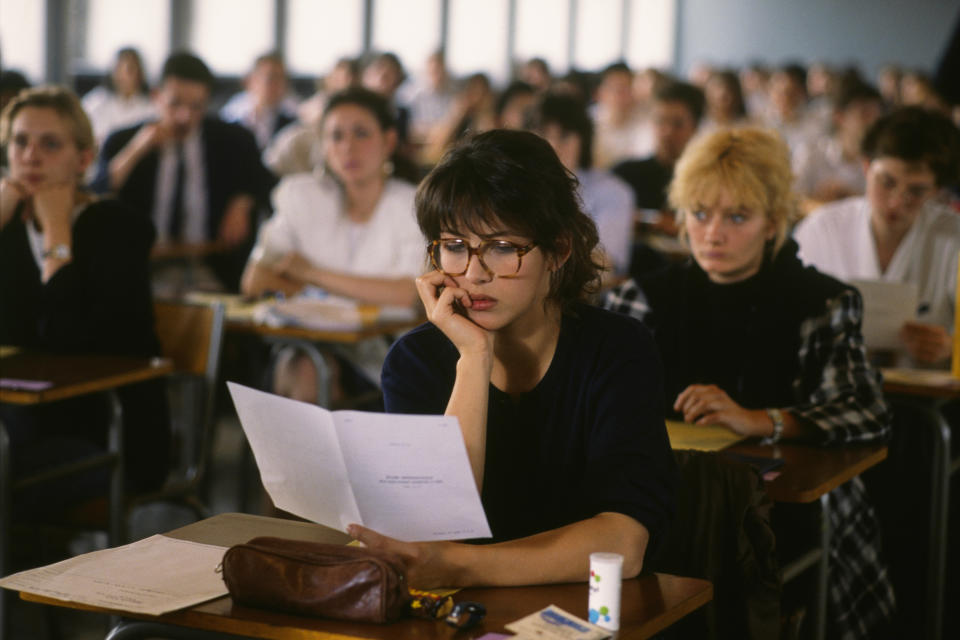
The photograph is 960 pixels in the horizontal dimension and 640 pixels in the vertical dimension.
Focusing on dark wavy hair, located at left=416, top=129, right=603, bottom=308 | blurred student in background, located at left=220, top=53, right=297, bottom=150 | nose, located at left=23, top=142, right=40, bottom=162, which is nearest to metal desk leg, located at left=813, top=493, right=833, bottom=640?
dark wavy hair, located at left=416, top=129, right=603, bottom=308

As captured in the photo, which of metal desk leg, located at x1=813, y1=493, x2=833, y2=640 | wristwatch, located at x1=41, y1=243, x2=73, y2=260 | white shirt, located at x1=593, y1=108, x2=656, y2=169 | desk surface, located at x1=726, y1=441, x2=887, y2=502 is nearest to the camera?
desk surface, located at x1=726, y1=441, x2=887, y2=502

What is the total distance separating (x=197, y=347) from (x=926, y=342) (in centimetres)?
190

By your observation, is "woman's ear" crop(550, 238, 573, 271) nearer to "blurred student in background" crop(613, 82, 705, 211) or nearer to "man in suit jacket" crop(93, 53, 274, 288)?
"man in suit jacket" crop(93, 53, 274, 288)

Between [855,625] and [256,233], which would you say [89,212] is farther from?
[256,233]

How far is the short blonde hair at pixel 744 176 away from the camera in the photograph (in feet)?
8.76

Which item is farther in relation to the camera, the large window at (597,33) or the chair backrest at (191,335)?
the large window at (597,33)

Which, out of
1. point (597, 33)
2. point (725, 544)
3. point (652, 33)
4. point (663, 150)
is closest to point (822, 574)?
point (725, 544)

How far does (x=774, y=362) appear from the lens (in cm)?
264

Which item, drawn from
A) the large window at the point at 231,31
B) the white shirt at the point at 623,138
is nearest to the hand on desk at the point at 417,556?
the white shirt at the point at 623,138

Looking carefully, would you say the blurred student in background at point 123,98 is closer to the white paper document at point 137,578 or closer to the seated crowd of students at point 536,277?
the seated crowd of students at point 536,277

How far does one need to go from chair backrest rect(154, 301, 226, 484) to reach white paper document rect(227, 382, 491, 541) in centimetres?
160

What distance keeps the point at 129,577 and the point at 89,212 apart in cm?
190

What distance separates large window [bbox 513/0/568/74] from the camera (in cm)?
1634

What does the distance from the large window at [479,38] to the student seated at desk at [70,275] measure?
37.9 feet
